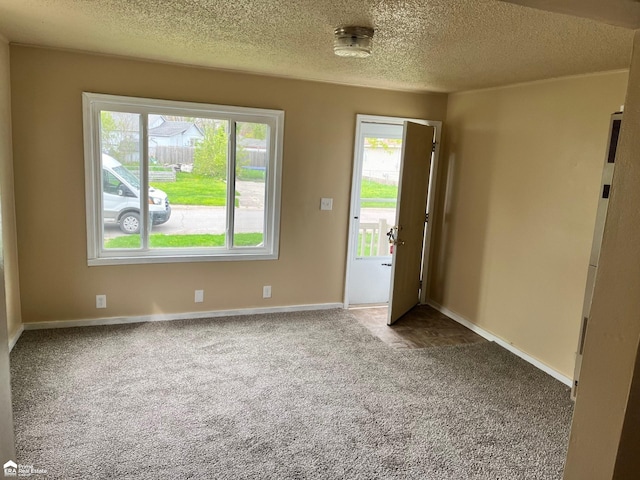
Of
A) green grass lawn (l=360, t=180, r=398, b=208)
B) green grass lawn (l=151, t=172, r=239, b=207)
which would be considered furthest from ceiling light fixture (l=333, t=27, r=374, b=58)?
green grass lawn (l=360, t=180, r=398, b=208)

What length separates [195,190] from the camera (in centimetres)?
408

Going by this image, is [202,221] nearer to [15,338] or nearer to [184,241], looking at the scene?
[184,241]

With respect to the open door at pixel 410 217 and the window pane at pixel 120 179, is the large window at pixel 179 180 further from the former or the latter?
the open door at pixel 410 217

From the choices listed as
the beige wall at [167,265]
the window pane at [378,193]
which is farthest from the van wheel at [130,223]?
the window pane at [378,193]

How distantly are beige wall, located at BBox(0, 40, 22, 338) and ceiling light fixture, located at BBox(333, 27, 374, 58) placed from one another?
2421 millimetres

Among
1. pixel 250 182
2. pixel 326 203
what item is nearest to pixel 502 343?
pixel 326 203

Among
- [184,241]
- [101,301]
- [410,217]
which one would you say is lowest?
[101,301]

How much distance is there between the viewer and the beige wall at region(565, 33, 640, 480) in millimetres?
1299

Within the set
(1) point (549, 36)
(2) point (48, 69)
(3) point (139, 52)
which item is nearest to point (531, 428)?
(1) point (549, 36)

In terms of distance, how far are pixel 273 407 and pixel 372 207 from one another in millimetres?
2543

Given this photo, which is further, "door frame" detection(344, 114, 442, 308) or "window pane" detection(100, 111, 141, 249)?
"door frame" detection(344, 114, 442, 308)

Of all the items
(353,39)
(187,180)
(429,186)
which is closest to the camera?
(353,39)

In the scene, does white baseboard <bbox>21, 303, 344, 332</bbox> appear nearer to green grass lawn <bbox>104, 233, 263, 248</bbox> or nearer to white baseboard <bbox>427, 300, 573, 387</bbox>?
green grass lawn <bbox>104, 233, 263, 248</bbox>

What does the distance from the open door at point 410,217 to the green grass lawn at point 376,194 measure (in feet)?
1.18
